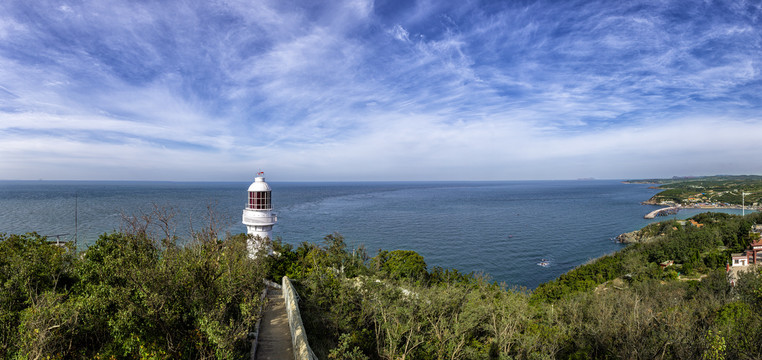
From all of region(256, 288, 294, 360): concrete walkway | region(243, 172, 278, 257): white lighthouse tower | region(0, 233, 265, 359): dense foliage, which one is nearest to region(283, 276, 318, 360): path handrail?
region(256, 288, 294, 360): concrete walkway

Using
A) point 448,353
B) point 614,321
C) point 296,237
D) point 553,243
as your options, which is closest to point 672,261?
point 553,243

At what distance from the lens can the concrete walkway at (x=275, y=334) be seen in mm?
11586

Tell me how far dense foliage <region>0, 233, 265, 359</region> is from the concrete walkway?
3.88 ft

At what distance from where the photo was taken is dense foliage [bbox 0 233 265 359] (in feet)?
28.4

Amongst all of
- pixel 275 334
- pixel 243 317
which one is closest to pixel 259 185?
pixel 275 334

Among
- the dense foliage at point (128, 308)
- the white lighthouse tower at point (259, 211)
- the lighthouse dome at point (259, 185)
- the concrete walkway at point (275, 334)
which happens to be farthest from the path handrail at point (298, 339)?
the lighthouse dome at point (259, 185)

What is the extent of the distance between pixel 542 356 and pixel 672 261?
35.8 meters

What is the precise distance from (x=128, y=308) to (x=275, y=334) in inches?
216

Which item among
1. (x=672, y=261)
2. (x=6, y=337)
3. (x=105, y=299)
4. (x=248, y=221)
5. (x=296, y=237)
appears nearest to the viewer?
(x=6, y=337)

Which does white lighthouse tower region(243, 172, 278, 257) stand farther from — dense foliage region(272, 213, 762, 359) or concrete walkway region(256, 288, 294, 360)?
concrete walkway region(256, 288, 294, 360)

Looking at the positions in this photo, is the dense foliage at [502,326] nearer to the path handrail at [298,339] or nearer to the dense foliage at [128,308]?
the path handrail at [298,339]

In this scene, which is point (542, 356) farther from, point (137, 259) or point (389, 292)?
point (137, 259)

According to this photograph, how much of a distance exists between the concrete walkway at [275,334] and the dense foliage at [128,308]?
3.88ft

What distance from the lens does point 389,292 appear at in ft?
45.1
